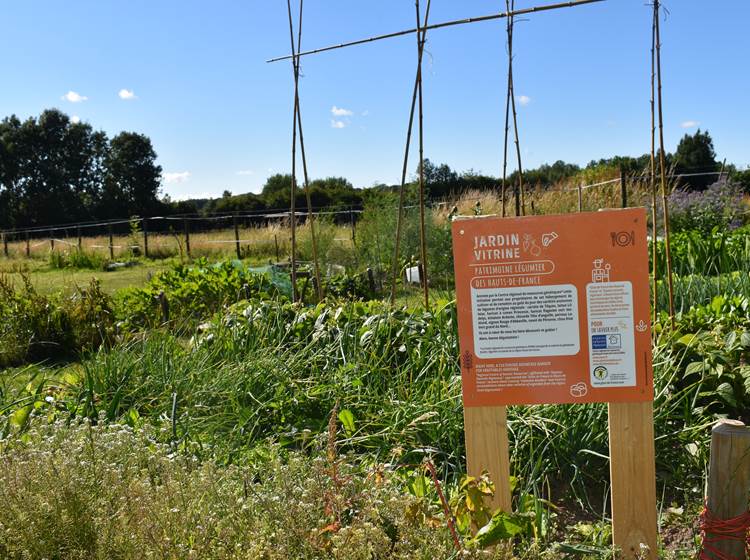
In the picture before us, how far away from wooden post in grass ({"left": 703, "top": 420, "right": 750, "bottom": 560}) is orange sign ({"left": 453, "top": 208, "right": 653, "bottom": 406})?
275 mm

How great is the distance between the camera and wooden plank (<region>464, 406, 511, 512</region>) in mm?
2529

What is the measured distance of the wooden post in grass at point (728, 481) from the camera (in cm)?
229


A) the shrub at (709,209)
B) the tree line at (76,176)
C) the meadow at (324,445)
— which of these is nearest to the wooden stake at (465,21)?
the meadow at (324,445)

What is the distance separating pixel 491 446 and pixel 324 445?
4.12 ft

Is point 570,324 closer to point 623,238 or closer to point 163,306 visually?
point 623,238

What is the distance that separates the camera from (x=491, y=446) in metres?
2.53

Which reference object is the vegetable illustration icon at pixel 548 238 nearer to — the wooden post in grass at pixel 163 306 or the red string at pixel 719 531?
the red string at pixel 719 531

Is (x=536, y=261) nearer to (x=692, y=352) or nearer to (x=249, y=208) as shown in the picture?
(x=692, y=352)

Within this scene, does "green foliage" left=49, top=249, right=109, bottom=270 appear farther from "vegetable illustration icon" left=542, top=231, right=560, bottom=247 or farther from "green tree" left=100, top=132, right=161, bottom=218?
"green tree" left=100, top=132, right=161, bottom=218

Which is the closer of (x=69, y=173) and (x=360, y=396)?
(x=360, y=396)

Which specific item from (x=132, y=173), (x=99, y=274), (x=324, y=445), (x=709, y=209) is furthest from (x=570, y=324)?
→ (x=132, y=173)

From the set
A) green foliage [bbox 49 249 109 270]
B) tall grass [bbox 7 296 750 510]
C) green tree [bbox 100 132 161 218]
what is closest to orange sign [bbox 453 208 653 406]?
tall grass [bbox 7 296 750 510]

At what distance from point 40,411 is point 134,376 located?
546 millimetres

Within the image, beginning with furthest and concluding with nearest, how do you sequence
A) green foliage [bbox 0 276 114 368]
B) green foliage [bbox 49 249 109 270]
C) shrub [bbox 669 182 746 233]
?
green foliage [bbox 49 249 109 270] → shrub [bbox 669 182 746 233] → green foliage [bbox 0 276 114 368]
